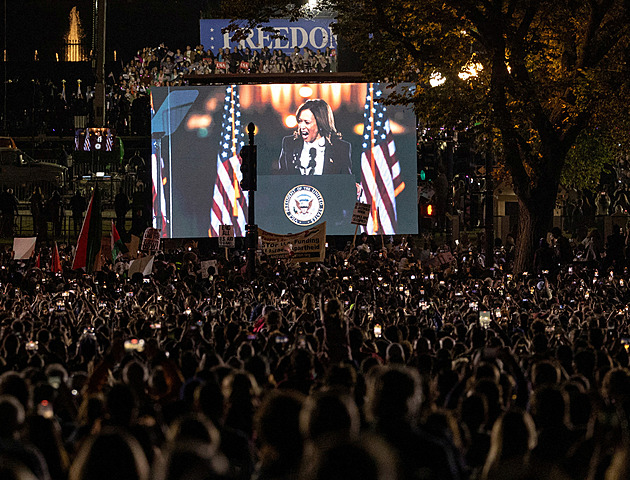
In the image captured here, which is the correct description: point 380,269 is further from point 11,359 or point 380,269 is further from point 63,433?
point 63,433

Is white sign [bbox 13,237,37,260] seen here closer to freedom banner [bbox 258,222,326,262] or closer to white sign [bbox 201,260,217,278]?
white sign [bbox 201,260,217,278]

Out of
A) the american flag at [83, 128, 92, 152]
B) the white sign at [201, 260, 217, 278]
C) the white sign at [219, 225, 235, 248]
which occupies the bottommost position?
the white sign at [201, 260, 217, 278]

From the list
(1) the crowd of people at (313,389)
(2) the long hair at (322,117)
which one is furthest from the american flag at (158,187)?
(1) the crowd of people at (313,389)

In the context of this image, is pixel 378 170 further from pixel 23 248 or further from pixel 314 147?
pixel 23 248

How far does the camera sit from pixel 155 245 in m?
24.9

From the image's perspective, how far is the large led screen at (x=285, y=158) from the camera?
3494 centimetres

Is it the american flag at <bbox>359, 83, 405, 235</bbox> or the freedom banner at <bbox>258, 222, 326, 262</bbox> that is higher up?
the american flag at <bbox>359, 83, 405, 235</bbox>

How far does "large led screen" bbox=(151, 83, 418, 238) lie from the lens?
3494 centimetres

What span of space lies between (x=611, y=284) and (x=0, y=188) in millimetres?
27336

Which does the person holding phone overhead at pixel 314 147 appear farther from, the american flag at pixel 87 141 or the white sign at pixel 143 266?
the white sign at pixel 143 266

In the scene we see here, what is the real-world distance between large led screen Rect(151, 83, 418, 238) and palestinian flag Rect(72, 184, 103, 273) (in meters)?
13.6

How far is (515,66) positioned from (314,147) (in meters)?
13.5

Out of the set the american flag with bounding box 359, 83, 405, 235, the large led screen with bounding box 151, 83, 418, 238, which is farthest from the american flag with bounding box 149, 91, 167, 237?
the american flag with bounding box 359, 83, 405, 235

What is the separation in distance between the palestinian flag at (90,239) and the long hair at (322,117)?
48.3ft
